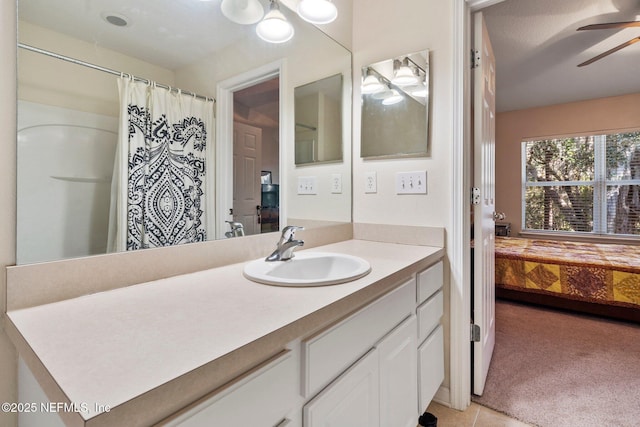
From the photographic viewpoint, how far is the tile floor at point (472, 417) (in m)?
1.48

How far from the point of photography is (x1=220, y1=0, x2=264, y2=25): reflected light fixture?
1.26 meters

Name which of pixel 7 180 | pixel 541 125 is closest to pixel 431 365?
pixel 7 180

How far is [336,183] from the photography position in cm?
185

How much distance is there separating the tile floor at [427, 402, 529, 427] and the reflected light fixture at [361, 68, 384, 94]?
168cm

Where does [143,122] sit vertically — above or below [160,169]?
above

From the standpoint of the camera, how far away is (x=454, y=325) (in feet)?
5.15

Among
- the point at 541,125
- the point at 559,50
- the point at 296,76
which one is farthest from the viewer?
the point at 541,125

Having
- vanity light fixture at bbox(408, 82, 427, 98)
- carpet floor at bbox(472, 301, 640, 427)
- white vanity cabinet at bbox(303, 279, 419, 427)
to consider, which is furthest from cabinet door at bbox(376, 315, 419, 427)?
vanity light fixture at bbox(408, 82, 427, 98)

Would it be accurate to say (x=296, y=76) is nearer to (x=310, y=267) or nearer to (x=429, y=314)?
(x=310, y=267)

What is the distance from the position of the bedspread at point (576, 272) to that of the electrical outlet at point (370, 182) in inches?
80.0

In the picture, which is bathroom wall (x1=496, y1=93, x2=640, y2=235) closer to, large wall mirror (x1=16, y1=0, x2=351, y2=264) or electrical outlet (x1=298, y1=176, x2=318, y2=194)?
electrical outlet (x1=298, y1=176, x2=318, y2=194)

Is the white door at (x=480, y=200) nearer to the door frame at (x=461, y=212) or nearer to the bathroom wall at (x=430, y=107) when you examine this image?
the door frame at (x=461, y=212)

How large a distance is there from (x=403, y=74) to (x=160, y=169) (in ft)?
4.19

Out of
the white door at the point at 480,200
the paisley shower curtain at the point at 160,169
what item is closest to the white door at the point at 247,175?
the paisley shower curtain at the point at 160,169
